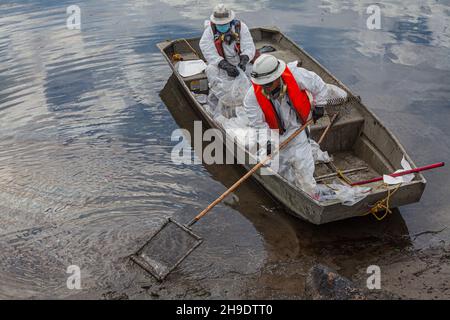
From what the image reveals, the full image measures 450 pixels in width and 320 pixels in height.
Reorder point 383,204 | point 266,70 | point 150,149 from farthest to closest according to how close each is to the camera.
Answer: point 150,149, point 383,204, point 266,70

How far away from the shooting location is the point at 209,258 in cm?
668

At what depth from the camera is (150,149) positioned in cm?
937

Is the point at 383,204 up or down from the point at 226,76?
down

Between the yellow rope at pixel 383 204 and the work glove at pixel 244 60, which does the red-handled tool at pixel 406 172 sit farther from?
the work glove at pixel 244 60

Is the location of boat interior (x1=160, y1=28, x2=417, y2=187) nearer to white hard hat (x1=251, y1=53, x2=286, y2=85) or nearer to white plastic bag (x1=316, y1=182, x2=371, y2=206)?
white plastic bag (x1=316, y1=182, x2=371, y2=206)

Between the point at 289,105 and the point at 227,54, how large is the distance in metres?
3.02

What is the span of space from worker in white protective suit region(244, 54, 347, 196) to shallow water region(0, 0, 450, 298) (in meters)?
0.88

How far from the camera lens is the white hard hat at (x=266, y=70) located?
634cm

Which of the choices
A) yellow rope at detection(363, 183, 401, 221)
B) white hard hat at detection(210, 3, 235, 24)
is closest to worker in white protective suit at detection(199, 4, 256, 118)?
white hard hat at detection(210, 3, 235, 24)

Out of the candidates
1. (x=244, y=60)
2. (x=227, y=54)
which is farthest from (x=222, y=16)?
(x=244, y=60)

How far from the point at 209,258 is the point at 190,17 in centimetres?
1071

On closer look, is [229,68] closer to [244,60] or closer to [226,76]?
[226,76]

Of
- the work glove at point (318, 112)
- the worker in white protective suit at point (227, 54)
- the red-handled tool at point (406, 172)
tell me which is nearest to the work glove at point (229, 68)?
the worker in white protective suit at point (227, 54)
